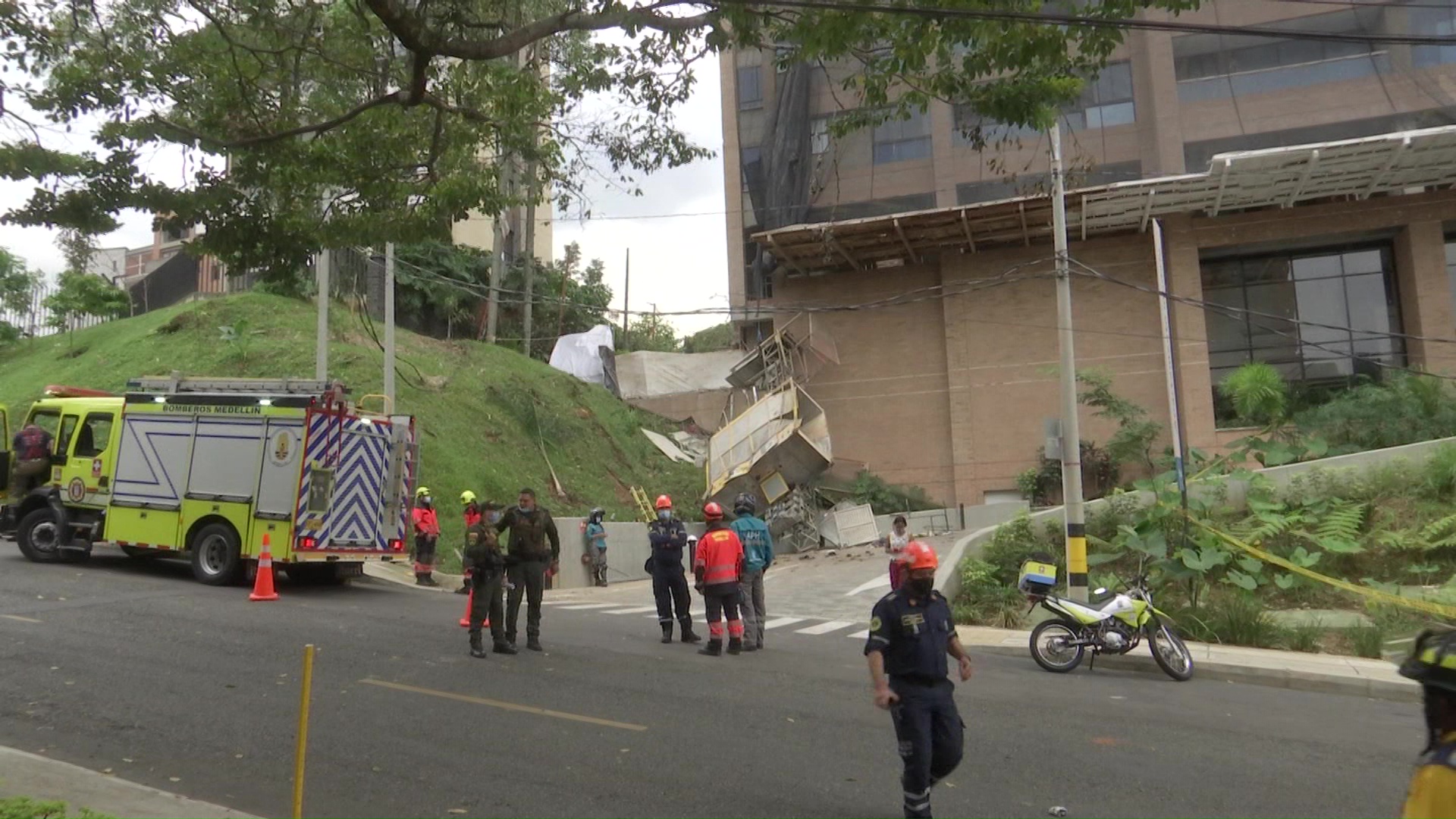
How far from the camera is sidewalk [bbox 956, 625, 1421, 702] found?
10195 millimetres

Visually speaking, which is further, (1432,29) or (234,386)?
(1432,29)

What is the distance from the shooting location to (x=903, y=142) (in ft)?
105

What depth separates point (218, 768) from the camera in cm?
635

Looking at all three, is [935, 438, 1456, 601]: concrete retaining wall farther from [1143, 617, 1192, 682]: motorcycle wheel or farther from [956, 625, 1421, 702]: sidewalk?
[1143, 617, 1192, 682]: motorcycle wheel

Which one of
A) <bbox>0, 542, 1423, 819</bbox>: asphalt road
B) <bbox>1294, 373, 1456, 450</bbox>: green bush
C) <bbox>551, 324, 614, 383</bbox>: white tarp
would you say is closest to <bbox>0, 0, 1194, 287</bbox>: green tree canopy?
<bbox>0, 542, 1423, 819</bbox>: asphalt road

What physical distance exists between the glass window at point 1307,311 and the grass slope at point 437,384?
54.3 feet

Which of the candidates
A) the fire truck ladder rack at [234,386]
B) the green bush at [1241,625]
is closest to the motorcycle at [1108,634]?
the green bush at [1241,625]

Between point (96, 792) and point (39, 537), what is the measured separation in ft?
38.9

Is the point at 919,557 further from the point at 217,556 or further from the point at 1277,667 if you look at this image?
the point at 217,556

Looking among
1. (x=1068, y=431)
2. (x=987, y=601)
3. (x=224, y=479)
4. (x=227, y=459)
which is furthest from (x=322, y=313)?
(x=1068, y=431)

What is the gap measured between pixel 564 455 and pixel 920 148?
1465 cm

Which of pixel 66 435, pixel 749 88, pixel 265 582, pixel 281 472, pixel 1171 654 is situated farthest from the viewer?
pixel 749 88

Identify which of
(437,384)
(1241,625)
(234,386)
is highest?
(437,384)

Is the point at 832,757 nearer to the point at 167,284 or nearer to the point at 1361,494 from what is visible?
the point at 1361,494
